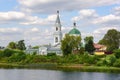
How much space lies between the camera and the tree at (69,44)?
4488 inches

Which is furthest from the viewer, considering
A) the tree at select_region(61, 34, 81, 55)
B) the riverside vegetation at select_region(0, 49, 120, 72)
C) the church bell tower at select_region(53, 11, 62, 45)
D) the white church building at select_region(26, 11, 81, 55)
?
the church bell tower at select_region(53, 11, 62, 45)

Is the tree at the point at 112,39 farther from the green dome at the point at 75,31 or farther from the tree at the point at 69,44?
the green dome at the point at 75,31

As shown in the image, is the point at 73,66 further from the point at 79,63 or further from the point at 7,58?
the point at 7,58

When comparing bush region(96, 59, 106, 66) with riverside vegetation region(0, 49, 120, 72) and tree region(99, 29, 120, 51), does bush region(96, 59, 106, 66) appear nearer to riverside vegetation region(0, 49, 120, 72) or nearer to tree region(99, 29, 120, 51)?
riverside vegetation region(0, 49, 120, 72)

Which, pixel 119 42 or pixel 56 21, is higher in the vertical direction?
pixel 56 21

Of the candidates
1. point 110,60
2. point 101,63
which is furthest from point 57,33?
point 110,60

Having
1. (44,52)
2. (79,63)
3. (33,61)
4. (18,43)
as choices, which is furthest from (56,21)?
(79,63)

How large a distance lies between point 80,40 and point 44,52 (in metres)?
29.1

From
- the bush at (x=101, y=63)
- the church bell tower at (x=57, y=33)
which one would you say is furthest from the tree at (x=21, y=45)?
the bush at (x=101, y=63)

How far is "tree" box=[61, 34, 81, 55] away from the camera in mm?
114000

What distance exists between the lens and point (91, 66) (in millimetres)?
89250

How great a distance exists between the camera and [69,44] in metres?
118

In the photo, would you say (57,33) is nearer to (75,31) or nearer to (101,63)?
(75,31)

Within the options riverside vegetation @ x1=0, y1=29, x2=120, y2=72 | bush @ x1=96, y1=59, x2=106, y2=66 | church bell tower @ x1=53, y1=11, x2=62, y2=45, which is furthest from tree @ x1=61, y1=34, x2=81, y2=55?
church bell tower @ x1=53, y1=11, x2=62, y2=45
